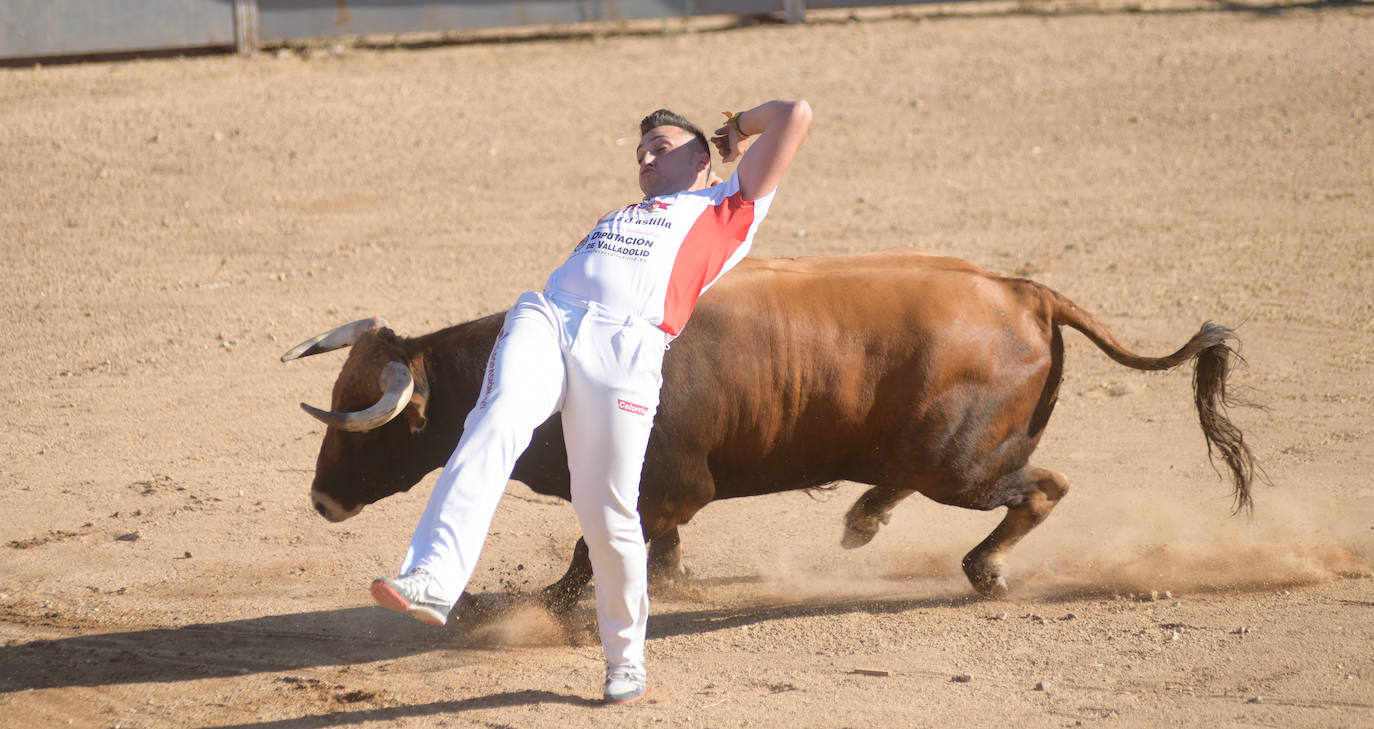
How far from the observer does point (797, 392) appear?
17.6 ft

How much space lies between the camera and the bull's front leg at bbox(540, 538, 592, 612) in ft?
18.0

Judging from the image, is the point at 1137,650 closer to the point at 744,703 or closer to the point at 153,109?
the point at 744,703

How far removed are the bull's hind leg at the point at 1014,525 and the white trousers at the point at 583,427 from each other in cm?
173

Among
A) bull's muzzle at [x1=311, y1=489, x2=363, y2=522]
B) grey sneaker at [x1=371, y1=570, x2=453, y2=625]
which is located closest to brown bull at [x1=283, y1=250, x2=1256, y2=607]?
bull's muzzle at [x1=311, y1=489, x2=363, y2=522]

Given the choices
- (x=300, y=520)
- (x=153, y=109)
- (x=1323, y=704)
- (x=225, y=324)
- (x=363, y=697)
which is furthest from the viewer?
(x=153, y=109)

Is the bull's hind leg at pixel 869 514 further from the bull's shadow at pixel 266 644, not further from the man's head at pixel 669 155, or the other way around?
the man's head at pixel 669 155

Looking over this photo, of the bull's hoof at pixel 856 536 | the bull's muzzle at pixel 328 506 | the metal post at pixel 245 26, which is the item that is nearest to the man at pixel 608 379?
the bull's muzzle at pixel 328 506

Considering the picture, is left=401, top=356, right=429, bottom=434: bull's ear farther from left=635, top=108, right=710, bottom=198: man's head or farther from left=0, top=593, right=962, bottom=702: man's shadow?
left=635, top=108, right=710, bottom=198: man's head

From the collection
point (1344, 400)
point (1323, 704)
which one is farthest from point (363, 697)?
point (1344, 400)

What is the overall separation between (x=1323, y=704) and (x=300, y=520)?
4.64 metres

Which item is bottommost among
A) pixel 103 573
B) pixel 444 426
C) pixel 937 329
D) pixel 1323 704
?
pixel 103 573

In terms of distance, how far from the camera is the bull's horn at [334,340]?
5.27 metres

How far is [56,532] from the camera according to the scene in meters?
6.58

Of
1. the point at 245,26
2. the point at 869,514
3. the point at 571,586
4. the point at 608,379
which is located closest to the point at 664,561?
the point at 571,586
